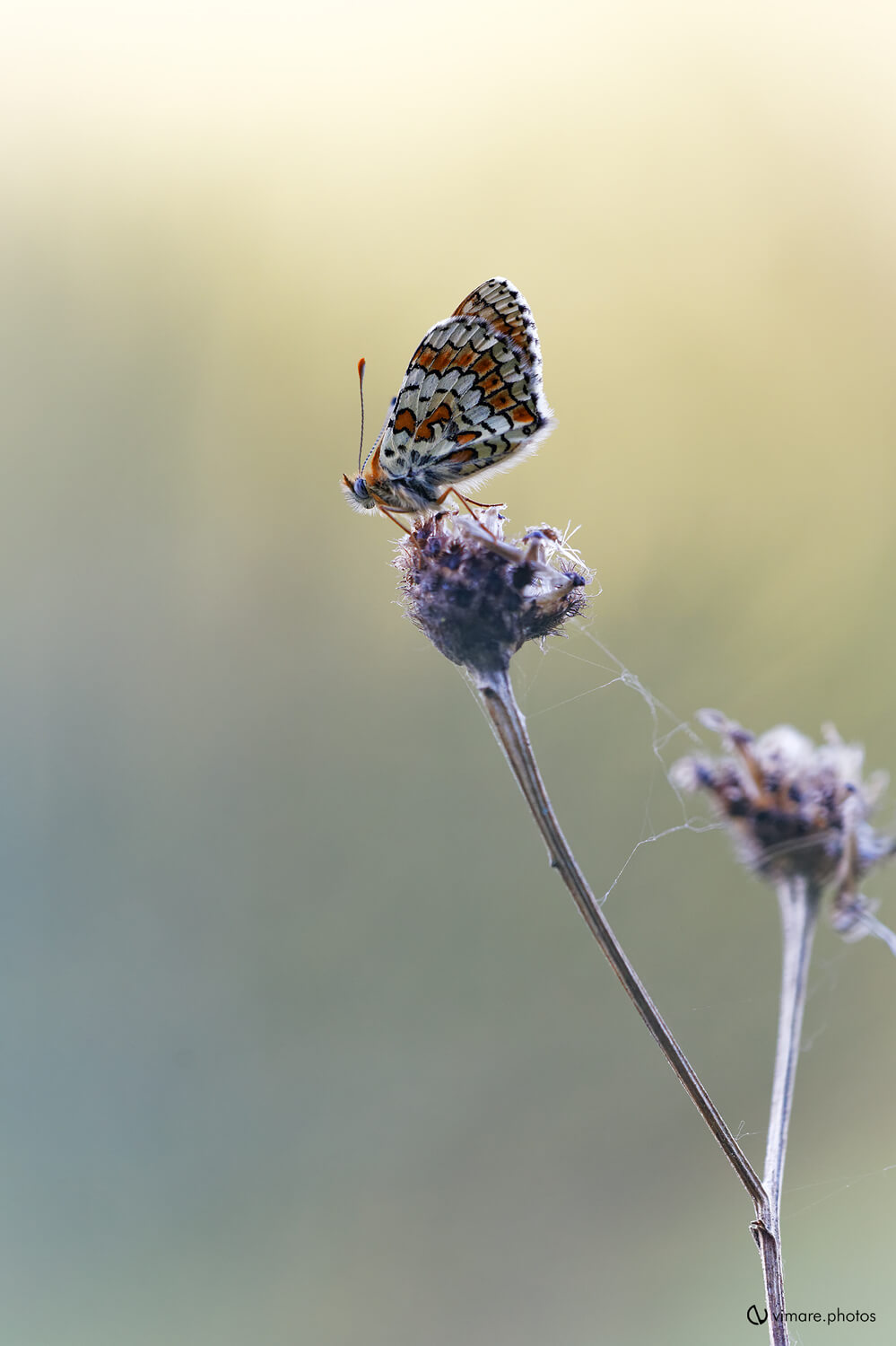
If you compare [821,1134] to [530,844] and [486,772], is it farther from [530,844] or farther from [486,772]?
[486,772]

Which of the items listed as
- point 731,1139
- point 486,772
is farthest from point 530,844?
point 731,1139

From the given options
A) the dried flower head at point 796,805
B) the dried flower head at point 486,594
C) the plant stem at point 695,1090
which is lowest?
the plant stem at point 695,1090

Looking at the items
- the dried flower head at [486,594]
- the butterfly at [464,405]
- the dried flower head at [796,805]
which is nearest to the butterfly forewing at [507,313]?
the butterfly at [464,405]

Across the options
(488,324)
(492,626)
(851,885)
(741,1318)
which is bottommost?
(741,1318)

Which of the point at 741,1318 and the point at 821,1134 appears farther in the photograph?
the point at 821,1134

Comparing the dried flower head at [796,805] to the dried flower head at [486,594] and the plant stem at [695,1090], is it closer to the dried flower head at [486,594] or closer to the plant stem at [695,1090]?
the plant stem at [695,1090]

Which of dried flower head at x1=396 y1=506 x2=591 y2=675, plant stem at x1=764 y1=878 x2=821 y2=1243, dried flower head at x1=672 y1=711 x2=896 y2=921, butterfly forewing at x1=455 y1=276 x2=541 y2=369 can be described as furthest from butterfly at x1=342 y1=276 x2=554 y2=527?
plant stem at x1=764 y1=878 x2=821 y2=1243

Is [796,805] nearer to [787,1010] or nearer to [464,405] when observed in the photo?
[787,1010]

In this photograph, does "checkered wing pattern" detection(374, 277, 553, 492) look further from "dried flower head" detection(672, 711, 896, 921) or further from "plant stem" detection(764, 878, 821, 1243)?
"plant stem" detection(764, 878, 821, 1243)
